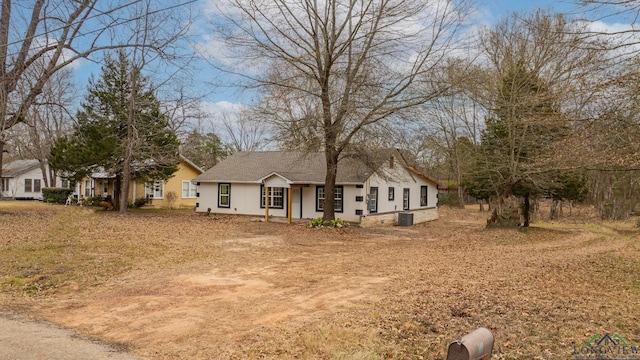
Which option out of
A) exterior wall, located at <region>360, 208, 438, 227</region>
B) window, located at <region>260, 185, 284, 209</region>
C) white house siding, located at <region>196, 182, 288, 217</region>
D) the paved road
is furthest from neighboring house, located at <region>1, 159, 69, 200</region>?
the paved road

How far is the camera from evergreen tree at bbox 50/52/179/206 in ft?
85.7

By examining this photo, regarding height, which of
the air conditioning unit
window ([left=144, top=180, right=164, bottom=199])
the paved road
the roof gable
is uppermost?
the roof gable

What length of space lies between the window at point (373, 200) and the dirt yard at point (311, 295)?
8.81 metres

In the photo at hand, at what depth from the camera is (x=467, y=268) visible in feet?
35.2

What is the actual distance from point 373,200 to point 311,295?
16.8 metres

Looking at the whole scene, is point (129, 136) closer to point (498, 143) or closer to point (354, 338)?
point (498, 143)

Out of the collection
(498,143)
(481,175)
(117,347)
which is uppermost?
(498,143)

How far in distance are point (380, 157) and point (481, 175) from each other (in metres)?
5.79

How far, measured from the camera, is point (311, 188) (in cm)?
2483

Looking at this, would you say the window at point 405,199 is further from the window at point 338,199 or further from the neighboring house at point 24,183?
the neighboring house at point 24,183

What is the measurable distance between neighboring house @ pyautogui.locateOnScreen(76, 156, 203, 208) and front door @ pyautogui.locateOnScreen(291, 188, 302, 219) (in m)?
11.7

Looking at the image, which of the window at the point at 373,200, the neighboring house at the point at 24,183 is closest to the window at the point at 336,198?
the window at the point at 373,200

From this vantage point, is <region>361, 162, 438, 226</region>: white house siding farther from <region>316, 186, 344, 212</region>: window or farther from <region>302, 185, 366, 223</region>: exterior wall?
<region>316, 186, 344, 212</region>: window

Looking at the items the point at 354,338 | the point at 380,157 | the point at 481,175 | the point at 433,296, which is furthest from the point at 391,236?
the point at 354,338
